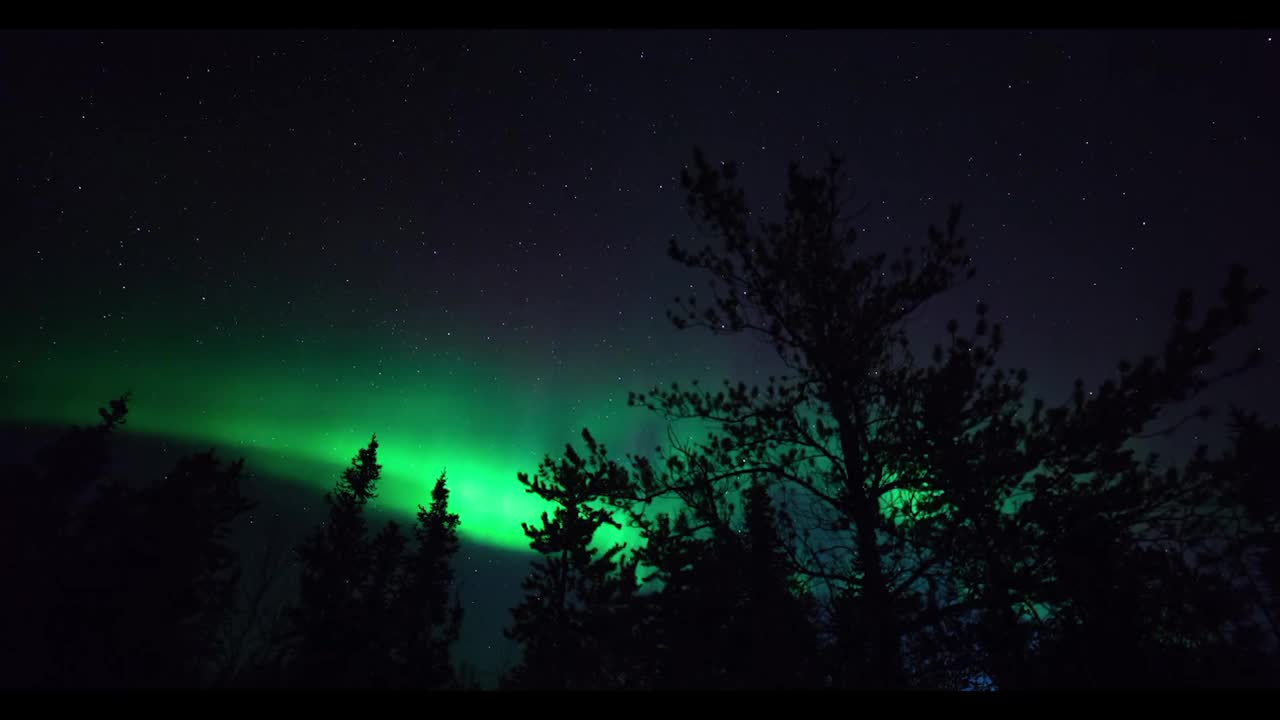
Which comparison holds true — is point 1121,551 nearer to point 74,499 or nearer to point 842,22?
point 842,22

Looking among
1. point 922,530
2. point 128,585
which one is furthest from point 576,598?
point 128,585

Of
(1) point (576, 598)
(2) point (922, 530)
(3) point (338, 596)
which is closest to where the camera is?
(2) point (922, 530)

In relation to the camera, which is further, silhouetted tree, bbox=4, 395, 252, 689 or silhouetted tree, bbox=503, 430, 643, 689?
silhouetted tree, bbox=4, 395, 252, 689

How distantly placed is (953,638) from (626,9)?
7723mm

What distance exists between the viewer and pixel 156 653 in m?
19.5

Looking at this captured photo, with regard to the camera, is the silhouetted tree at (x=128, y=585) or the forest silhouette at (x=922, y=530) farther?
the silhouetted tree at (x=128, y=585)

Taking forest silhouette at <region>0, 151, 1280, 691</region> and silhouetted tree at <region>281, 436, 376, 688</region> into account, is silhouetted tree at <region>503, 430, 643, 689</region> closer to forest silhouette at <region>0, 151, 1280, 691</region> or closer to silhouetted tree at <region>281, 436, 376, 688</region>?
forest silhouette at <region>0, 151, 1280, 691</region>

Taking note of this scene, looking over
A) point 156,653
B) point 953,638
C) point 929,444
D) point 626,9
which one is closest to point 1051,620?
point 953,638

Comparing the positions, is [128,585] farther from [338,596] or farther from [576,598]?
[576,598]

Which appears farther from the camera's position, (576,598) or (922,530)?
(576,598)

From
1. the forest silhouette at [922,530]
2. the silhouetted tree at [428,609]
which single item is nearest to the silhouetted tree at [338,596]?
the silhouetted tree at [428,609]

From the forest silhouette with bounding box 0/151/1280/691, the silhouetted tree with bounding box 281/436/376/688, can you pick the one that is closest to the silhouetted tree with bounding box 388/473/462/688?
the silhouetted tree with bounding box 281/436/376/688

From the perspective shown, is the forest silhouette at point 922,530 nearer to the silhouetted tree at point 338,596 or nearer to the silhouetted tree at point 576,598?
the silhouetted tree at point 576,598

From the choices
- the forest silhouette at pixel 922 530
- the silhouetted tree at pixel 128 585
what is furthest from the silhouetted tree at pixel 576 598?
the silhouetted tree at pixel 128 585
